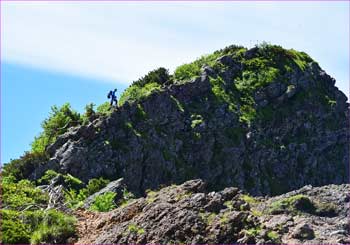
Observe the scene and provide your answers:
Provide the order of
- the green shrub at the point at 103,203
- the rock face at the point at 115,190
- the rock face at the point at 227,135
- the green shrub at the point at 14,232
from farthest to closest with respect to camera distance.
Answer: the rock face at the point at 227,135
the rock face at the point at 115,190
the green shrub at the point at 103,203
the green shrub at the point at 14,232

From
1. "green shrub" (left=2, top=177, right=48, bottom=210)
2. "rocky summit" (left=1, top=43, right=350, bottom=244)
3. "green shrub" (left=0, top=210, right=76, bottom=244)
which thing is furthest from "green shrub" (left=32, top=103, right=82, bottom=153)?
"green shrub" (left=0, top=210, right=76, bottom=244)

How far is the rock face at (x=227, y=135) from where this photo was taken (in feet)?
126

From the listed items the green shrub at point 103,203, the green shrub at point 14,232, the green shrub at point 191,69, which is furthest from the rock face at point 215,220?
the green shrub at point 191,69

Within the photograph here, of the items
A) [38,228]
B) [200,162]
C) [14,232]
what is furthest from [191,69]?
[14,232]

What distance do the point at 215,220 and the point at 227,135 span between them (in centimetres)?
2506

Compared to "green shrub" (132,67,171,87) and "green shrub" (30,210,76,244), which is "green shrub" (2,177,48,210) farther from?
"green shrub" (132,67,171,87)

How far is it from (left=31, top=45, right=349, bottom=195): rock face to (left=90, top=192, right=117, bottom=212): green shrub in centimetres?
757

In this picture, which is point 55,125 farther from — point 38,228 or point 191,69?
point 38,228

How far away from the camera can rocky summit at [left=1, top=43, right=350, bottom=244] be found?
21219 millimetres

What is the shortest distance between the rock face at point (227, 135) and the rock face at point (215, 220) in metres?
13.0

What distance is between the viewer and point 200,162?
42.9m

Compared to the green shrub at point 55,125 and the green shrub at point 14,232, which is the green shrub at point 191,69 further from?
the green shrub at point 14,232

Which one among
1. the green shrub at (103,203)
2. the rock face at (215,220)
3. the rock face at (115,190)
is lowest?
the rock face at (215,220)

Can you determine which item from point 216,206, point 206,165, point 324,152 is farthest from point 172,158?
point 216,206
